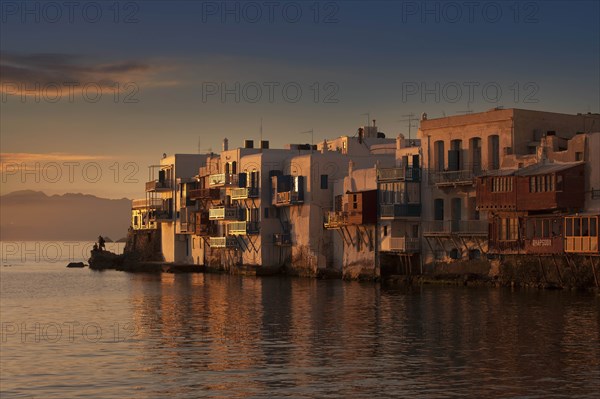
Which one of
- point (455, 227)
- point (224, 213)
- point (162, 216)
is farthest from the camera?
point (162, 216)

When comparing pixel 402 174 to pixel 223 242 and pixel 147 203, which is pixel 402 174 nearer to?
pixel 223 242

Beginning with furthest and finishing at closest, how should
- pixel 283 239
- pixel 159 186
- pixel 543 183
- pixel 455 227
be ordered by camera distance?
pixel 159 186 < pixel 283 239 < pixel 455 227 < pixel 543 183

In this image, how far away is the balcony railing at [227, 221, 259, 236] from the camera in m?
104

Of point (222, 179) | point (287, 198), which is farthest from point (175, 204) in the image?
point (287, 198)

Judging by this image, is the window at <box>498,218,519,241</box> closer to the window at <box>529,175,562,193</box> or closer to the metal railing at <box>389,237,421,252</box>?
the window at <box>529,175,562,193</box>

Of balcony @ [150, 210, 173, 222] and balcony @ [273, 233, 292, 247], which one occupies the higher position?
Result: balcony @ [150, 210, 173, 222]

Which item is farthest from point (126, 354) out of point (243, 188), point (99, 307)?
point (243, 188)

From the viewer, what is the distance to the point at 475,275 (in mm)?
74312

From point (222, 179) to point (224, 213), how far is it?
139 inches

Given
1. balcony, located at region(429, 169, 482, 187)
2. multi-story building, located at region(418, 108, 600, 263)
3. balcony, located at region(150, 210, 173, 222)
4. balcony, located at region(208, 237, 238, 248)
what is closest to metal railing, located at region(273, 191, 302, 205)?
balcony, located at region(208, 237, 238, 248)

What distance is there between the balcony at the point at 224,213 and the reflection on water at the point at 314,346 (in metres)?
33.1

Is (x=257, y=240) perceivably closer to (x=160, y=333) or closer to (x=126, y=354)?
(x=160, y=333)

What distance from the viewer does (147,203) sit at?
133375 mm

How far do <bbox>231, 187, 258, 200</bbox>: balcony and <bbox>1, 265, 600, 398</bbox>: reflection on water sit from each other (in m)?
30.4
